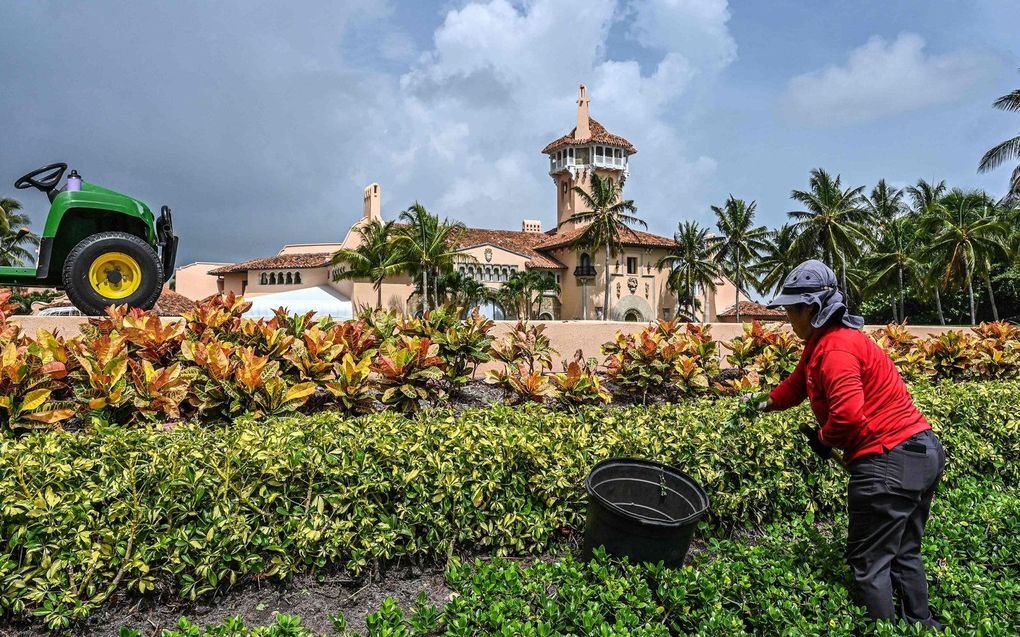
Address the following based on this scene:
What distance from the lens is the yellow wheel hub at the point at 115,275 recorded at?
6.92m

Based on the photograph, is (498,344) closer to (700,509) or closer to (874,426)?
(700,509)

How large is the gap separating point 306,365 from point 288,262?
3309 cm

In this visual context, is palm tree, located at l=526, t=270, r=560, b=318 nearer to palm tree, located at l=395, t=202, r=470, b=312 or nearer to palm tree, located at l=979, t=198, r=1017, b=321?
palm tree, located at l=395, t=202, r=470, b=312

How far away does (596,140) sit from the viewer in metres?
45.3

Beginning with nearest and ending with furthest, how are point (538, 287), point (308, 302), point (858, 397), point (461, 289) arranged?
point (858, 397), point (308, 302), point (461, 289), point (538, 287)

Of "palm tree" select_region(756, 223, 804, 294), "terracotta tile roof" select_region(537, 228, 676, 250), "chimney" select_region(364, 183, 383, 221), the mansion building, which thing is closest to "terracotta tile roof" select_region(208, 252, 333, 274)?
the mansion building

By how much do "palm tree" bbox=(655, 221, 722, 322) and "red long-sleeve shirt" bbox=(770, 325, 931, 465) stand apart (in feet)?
132

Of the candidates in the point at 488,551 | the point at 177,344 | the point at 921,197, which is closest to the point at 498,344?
the point at 177,344

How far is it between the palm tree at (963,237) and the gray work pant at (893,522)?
36.5m

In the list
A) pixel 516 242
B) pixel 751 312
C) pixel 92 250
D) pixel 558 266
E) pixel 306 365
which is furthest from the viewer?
pixel 751 312

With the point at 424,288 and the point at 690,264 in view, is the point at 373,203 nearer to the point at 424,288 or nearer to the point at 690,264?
the point at 424,288

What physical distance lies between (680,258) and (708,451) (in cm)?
4054

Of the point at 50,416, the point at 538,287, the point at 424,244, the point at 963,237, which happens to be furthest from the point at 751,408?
the point at 963,237

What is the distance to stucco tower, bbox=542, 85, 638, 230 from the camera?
149 ft
